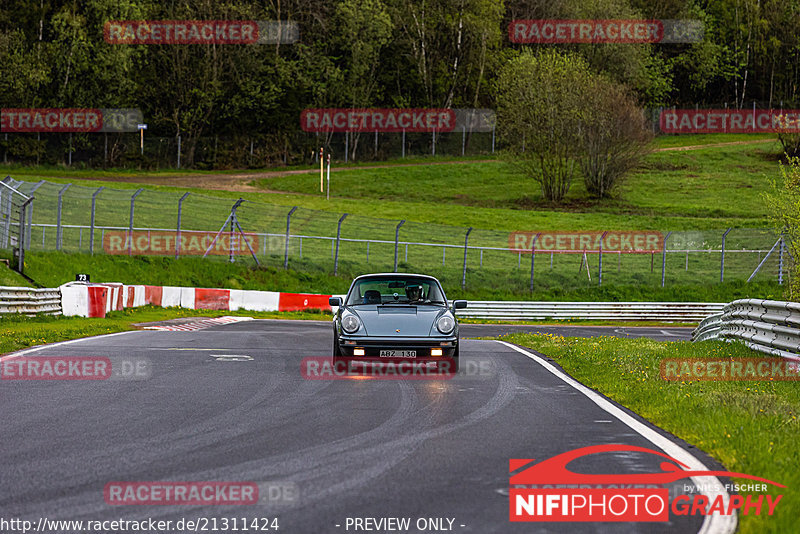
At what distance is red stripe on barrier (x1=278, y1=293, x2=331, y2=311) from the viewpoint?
3259cm

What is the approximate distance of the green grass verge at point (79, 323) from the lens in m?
15.8

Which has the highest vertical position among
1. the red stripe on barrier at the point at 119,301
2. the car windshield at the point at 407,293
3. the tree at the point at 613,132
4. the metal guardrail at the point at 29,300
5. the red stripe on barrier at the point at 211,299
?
the tree at the point at 613,132

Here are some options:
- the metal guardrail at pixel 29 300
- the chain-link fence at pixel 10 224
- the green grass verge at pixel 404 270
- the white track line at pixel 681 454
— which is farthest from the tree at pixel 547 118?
the white track line at pixel 681 454

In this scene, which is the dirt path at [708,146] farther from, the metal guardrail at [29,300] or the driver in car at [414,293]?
the driver in car at [414,293]

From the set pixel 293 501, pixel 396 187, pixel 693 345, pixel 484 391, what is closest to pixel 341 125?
pixel 396 187

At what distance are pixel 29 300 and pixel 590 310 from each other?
830 inches

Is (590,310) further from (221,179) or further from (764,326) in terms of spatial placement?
(221,179)

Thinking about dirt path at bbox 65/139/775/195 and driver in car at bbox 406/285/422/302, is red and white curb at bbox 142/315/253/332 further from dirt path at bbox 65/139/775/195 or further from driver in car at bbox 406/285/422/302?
dirt path at bbox 65/139/775/195

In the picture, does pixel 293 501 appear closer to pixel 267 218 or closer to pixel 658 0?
pixel 267 218

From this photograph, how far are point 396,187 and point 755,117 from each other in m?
47.3

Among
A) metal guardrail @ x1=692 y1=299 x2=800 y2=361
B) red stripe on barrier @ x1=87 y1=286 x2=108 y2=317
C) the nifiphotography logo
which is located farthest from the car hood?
red stripe on barrier @ x1=87 y1=286 x2=108 y2=317

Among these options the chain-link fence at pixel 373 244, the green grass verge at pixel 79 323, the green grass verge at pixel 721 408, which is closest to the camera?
the green grass verge at pixel 721 408

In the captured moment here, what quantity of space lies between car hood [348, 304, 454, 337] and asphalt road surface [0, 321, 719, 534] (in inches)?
31.8

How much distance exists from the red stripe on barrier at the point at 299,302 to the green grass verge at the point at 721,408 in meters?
18.4
